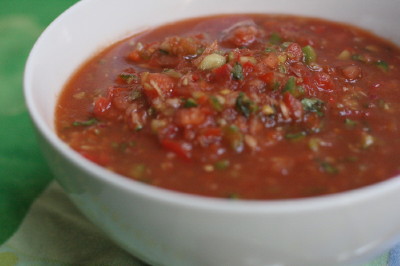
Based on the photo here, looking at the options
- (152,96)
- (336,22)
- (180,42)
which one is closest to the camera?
(152,96)

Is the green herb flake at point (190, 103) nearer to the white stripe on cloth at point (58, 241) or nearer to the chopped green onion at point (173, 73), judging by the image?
the chopped green onion at point (173, 73)

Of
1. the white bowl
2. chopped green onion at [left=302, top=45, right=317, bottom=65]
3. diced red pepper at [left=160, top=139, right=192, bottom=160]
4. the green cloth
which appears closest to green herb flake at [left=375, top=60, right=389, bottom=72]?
chopped green onion at [left=302, top=45, right=317, bottom=65]

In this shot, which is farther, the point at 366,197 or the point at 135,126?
the point at 135,126

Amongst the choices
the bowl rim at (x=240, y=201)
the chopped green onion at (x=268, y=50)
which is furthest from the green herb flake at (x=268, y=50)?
the bowl rim at (x=240, y=201)

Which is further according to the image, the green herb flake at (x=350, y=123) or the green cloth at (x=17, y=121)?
the green cloth at (x=17, y=121)

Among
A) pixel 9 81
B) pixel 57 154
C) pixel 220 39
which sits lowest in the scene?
pixel 9 81

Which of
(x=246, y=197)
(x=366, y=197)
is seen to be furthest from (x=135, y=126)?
(x=366, y=197)

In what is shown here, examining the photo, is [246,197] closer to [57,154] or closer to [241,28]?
[57,154]

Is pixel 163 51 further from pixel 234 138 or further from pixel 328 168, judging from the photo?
pixel 328 168
